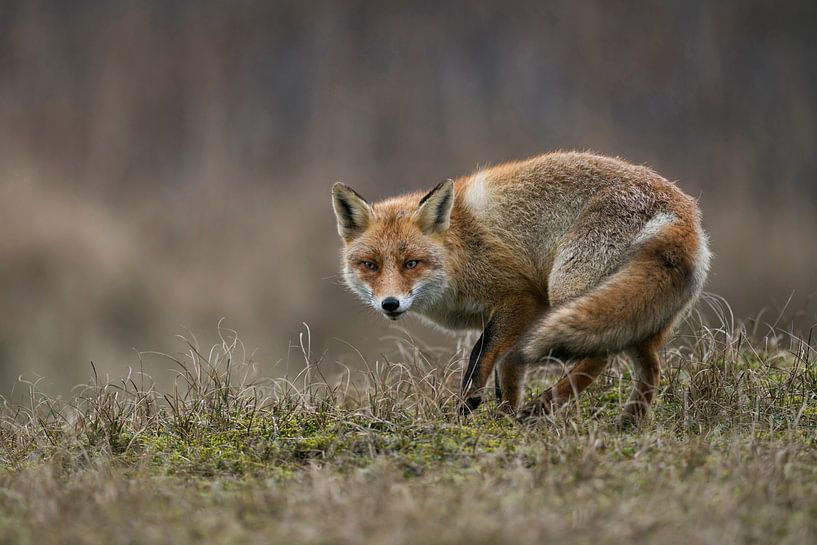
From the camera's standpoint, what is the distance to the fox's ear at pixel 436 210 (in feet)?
19.5

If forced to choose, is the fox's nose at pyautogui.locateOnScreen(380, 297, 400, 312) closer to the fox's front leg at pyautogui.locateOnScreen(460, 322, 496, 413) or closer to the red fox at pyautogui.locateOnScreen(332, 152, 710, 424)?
the red fox at pyautogui.locateOnScreen(332, 152, 710, 424)

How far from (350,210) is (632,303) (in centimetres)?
230

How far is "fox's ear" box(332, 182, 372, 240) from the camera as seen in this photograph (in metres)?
6.16

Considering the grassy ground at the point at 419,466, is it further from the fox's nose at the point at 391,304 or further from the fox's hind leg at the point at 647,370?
the fox's nose at the point at 391,304

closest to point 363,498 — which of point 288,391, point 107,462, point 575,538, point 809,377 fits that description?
point 575,538

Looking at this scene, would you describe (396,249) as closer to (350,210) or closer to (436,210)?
(436,210)

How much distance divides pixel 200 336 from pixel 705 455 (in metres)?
10.1

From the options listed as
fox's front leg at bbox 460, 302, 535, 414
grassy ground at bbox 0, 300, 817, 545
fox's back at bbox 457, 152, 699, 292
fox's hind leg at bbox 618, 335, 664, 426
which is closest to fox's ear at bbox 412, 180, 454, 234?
fox's back at bbox 457, 152, 699, 292

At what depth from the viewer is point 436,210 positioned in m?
6.02

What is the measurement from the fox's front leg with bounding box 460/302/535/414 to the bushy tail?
87 cm

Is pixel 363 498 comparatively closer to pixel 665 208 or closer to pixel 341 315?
pixel 665 208

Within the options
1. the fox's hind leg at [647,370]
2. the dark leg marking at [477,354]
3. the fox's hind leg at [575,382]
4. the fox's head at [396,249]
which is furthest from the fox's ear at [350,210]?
the fox's hind leg at [647,370]

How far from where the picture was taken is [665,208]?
17.7 ft

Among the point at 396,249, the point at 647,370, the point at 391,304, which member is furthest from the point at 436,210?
the point at 647,370
